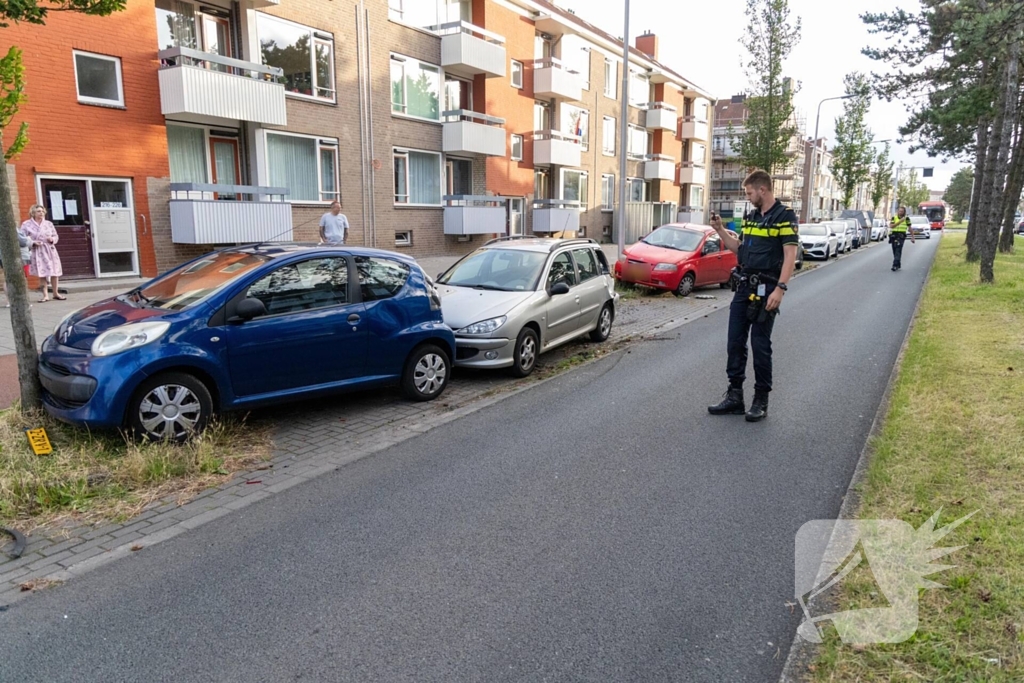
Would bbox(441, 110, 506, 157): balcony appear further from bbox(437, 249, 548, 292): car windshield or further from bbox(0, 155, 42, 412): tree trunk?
bbox(0, 155, 42, 412): tree trunk

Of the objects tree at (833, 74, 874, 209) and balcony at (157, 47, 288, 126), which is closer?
balcony at (157, 47, 288, 126)

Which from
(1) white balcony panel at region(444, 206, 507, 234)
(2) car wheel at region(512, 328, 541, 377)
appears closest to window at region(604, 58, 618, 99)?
(1) white balcony panel at region(444, 206, 507, 234)

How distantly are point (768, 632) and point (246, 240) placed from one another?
51.8 ft

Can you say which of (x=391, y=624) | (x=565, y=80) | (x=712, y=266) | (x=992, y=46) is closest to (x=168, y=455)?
(x=391, y=624)

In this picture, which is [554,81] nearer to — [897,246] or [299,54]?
[299,54]

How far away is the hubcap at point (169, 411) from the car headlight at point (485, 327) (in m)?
3.28

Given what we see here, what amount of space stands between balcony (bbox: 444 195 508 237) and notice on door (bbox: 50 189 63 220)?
12.1 m

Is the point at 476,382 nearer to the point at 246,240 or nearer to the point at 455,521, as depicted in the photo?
the point at 455,521

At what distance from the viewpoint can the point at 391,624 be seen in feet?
10.9

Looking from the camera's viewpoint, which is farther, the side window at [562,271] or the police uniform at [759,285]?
the side window at [562,271]

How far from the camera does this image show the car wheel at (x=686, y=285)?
16.2 metres

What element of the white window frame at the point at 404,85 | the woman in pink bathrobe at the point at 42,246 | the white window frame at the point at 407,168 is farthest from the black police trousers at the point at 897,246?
the woman in pink bathrobe at the point at 42,246

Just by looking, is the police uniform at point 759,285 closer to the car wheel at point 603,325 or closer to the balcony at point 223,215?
the car wheel at point 603,325

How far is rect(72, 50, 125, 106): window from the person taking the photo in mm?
14227
